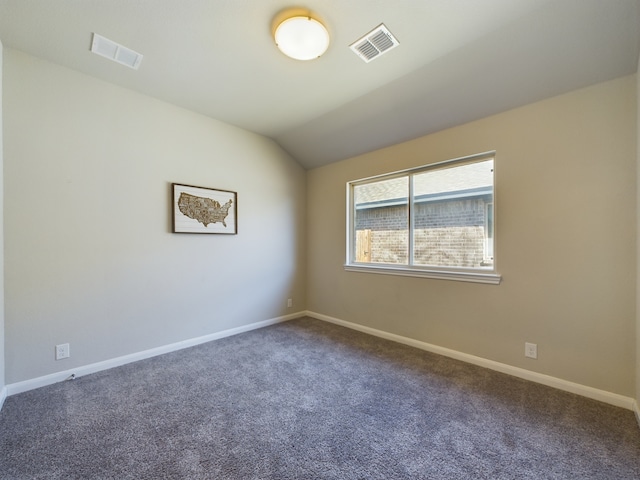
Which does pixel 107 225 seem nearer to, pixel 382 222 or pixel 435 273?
pixel 382 222

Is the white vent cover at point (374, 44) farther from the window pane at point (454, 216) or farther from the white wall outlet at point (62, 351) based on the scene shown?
the white wall outlet at point (62, 351)

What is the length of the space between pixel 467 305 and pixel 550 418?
3.36ft

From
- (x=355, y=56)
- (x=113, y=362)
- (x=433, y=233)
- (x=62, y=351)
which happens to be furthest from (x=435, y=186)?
(x=62, y=351)

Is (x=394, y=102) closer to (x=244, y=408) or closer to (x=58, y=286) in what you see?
(x=244, y=408)

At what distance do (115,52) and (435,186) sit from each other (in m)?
3.15

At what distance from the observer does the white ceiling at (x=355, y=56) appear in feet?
5.72

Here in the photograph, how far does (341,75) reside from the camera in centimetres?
242

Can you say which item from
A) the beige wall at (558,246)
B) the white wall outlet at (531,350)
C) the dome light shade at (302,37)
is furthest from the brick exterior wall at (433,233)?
the dome light shade at (302,37)

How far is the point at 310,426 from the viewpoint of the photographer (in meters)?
1.74

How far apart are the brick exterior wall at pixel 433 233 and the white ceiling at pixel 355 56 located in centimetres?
88

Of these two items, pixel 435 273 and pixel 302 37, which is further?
pixel 435 273

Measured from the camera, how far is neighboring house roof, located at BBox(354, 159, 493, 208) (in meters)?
2.69

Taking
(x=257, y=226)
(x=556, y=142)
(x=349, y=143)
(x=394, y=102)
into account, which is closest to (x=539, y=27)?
(x=556, y=142)

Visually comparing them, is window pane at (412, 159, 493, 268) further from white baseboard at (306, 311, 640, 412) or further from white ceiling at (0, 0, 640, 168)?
white baseboard at (306, 311, 640, 412)
